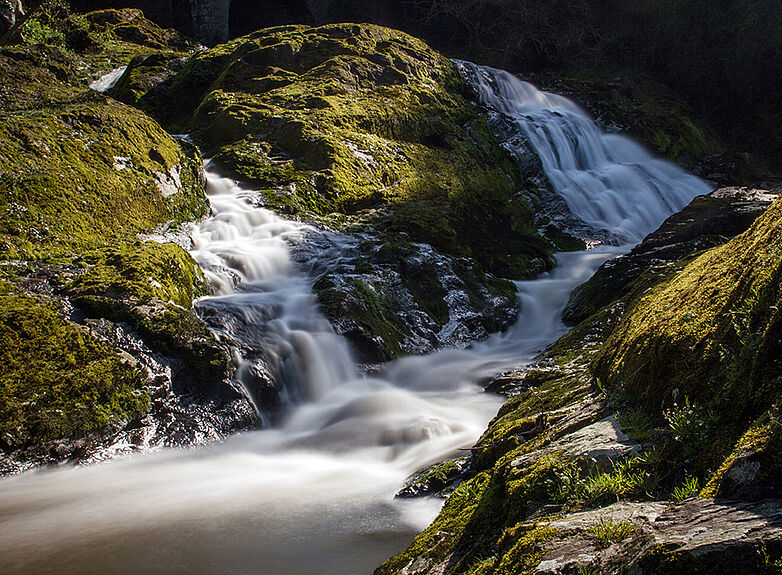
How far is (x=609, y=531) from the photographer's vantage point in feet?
5.72

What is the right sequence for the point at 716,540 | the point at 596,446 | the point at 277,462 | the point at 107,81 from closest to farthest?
the point at 716,540 < the point at 596,446 < the point at 277,462 < the point at 107,81

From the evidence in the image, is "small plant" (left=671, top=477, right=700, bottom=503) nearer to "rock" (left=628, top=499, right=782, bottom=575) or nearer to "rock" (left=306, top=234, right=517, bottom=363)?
"rock" (left=628, top=499, right=782, bottom=575)

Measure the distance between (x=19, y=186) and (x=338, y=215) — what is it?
451cm

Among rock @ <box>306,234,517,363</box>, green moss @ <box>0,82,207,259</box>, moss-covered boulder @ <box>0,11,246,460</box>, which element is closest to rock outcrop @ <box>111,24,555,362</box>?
rock @ <box>306,234,517,363</box>

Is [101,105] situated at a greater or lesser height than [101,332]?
greater

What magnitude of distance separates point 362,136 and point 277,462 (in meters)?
7.66

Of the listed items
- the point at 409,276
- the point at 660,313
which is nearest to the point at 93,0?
the point at 409,276

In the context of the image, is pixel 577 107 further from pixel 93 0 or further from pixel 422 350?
pixel 93 0

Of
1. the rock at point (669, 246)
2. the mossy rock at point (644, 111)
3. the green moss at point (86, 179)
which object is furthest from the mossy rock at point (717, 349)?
the mossy rock at point (644, 111)

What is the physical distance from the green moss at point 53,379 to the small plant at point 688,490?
4312 mm

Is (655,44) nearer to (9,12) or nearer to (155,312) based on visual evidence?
(9,12)

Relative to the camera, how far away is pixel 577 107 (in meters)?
19.6

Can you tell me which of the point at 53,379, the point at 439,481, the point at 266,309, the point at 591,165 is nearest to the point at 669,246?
the point at 266,309

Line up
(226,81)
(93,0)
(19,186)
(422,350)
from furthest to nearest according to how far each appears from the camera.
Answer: (93,0) < (226,81) < (422,350) < (19,186)
